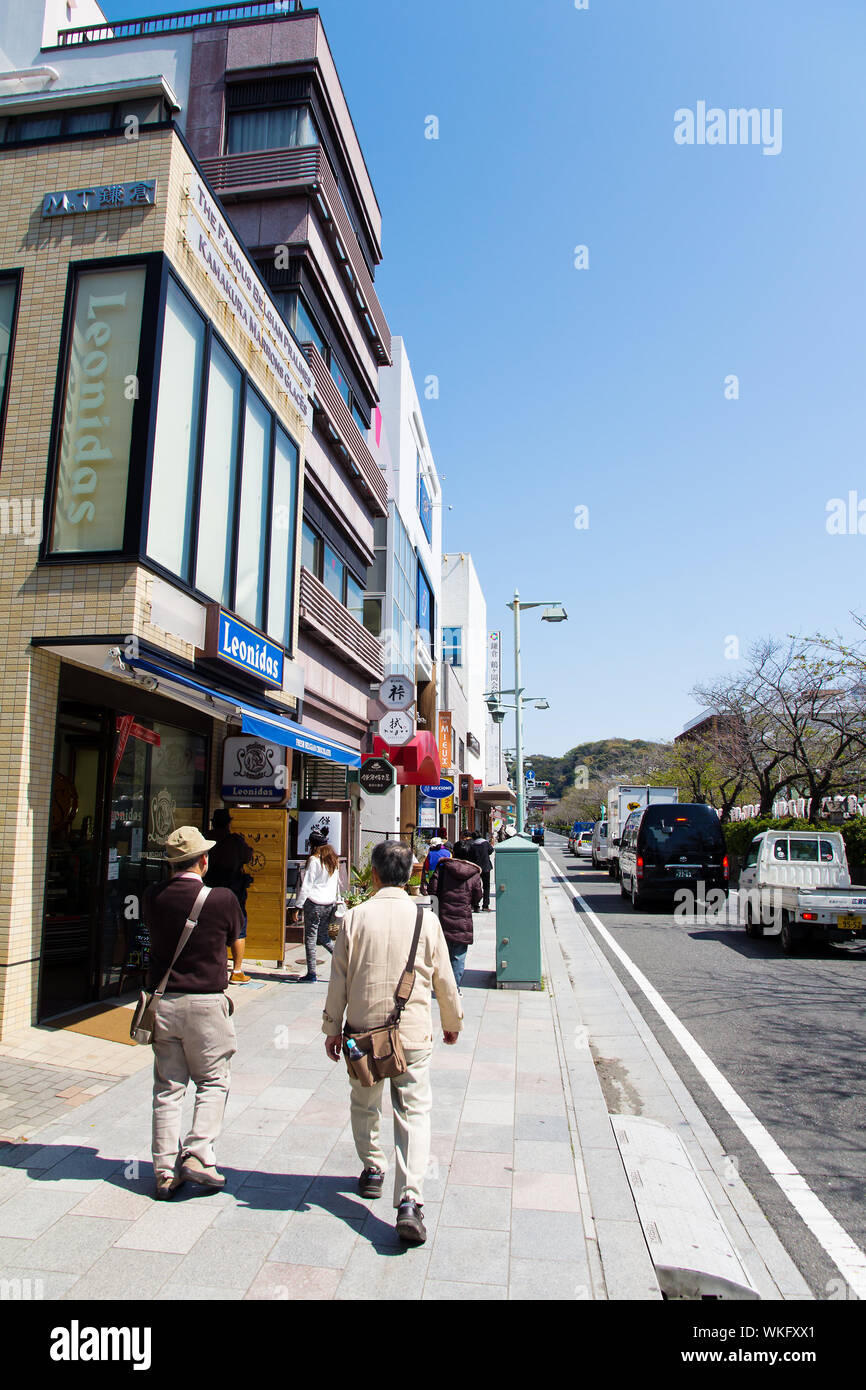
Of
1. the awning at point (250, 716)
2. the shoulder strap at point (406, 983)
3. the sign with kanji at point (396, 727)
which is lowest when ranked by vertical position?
the shoulder strap at point (406, 983)

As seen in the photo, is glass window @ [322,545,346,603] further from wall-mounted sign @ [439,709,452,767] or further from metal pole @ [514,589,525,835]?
wall-mounted sign @ [439,709,452,767]

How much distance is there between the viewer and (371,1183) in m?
4.21

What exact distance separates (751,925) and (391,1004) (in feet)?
37.5

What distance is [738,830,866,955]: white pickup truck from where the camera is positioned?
37.5 ft

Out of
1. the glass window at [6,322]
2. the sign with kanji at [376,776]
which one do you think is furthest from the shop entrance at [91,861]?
the sign with kanji at [376,776]

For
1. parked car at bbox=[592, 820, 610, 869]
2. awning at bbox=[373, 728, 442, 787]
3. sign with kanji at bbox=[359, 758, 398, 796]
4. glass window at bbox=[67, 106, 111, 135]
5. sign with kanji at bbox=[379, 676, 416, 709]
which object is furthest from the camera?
parked car at bbox=[592, 820, 610, 869]

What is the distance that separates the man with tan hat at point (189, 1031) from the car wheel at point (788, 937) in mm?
9803

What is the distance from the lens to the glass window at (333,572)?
16.9 meters

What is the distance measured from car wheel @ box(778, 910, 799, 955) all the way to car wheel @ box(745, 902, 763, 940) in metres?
1.21

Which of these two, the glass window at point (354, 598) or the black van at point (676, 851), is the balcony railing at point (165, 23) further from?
the black van at point (676, 851)

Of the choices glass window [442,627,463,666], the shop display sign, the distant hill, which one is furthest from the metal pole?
the distant hill

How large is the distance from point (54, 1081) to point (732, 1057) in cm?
521

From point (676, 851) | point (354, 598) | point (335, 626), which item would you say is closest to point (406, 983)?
point (335, 626)

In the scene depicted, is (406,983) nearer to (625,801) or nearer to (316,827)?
(316,827)
